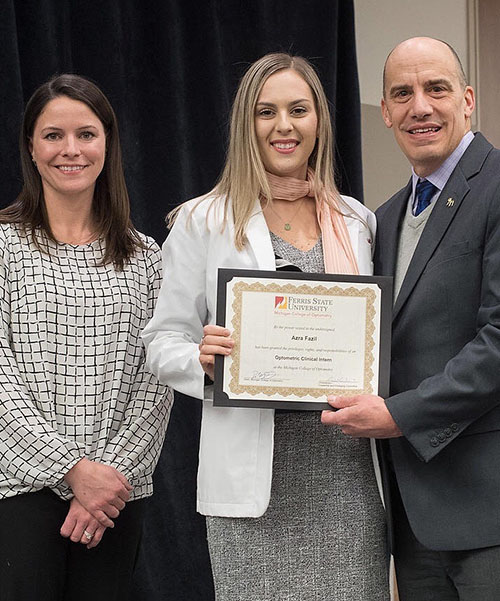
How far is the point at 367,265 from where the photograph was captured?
2.13m

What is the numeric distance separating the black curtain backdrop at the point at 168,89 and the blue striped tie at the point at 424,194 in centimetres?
137

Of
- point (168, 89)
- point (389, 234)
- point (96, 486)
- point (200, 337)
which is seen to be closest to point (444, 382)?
point (389, 234)

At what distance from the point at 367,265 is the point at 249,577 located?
0.71 meters

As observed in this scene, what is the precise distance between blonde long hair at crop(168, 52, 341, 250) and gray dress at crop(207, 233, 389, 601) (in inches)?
5.9

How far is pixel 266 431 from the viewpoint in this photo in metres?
1.98

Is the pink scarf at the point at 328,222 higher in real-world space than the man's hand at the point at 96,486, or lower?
higher

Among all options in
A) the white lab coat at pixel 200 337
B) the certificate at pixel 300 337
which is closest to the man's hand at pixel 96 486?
the white lab coat at pixel 200 337

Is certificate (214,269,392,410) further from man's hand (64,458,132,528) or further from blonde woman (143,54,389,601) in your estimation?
man's hand (64,458,132,528)

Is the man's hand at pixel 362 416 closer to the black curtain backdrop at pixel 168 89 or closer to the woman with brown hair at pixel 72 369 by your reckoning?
the woman with brown hair at pixel 72 369

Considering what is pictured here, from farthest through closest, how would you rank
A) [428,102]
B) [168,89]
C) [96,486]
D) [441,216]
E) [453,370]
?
1. [168,89]
2. [96,486]
3. [428,102]
4. [441,216]
5. [453,370]

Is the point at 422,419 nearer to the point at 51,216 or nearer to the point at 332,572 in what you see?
the point at 332,572

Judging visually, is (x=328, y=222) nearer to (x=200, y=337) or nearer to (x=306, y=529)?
(x=200, y=337)

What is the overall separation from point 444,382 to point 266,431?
377 mm

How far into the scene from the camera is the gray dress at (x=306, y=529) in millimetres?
2041
